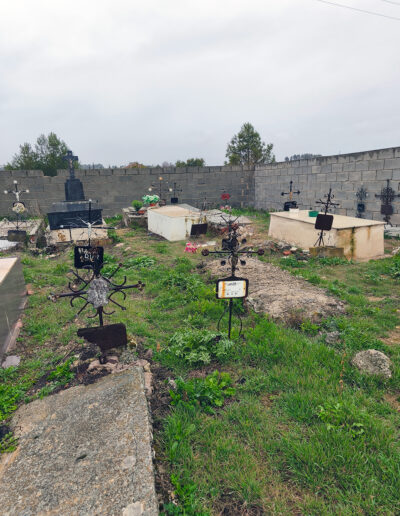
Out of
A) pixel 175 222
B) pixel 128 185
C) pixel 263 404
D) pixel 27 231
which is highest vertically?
pixel 128 185

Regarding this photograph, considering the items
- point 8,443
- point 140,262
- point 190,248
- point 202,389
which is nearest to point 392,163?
point 190,248

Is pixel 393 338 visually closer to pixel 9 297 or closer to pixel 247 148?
pixel 9 297

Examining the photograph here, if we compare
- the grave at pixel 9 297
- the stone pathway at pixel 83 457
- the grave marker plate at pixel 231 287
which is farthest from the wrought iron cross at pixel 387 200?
the grave at pixel 9 297

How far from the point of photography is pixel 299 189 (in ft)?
45.8

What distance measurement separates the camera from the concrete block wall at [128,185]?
47.1ft

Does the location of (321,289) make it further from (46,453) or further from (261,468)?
(46,453)

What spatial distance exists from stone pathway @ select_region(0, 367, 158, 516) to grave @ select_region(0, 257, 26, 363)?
1.41 metres

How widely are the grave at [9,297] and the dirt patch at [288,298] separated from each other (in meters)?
3.47

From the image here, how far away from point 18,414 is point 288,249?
7.32 meters

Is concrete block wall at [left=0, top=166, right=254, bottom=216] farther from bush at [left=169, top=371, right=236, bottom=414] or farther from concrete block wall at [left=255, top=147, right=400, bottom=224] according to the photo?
bush at [left=169, top=371, right=236, bottom=414]

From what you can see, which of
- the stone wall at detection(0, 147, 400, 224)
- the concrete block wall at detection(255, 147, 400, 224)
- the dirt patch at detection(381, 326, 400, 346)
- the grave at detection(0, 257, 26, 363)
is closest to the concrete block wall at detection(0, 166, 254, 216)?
the stone wall at detection(0, 147, 400, 224)

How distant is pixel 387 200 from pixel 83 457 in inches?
423

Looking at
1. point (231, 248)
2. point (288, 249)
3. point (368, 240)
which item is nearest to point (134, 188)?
point (288, 249)

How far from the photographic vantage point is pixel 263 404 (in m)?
3.03
